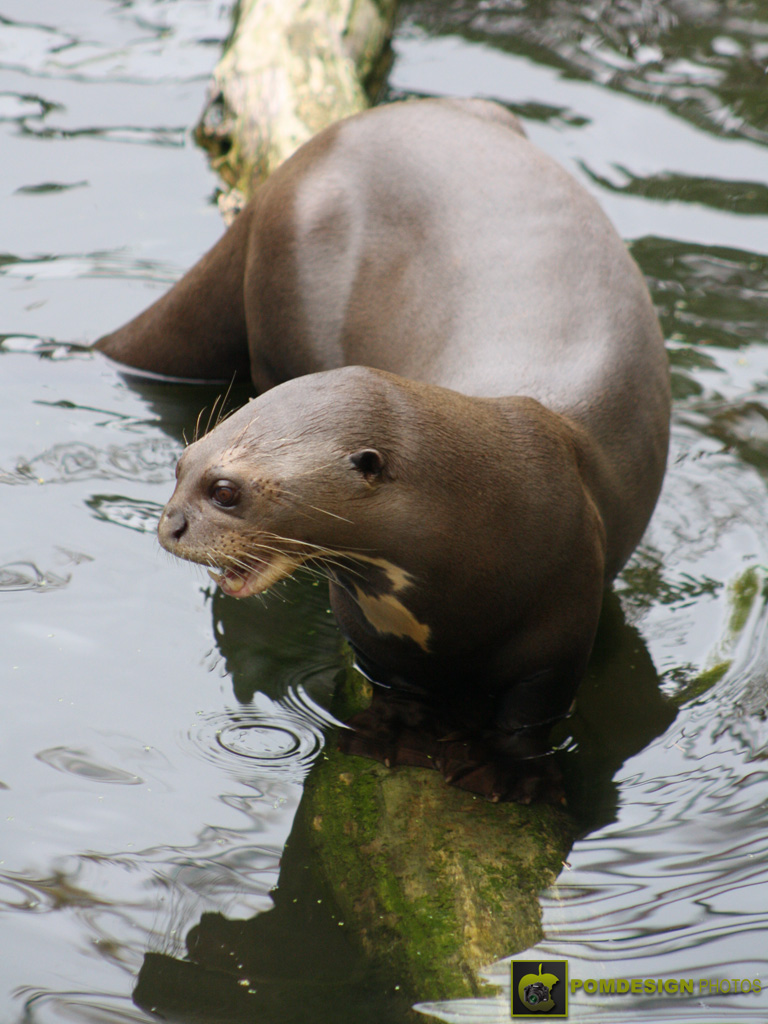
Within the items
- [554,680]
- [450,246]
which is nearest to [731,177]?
[450,246]

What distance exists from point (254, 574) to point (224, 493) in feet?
0.69

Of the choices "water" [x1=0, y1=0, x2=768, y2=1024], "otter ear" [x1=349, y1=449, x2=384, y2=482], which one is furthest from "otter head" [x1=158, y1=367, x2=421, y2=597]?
"water" [x1=0, y1=0, x2=768, y2=1024]

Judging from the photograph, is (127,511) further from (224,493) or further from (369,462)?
(369,462)

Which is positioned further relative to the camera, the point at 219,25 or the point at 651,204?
the point at 219,25

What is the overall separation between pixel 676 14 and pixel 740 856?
582cm

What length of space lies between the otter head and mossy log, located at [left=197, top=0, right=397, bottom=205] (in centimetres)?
280

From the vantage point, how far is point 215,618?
11.5ft

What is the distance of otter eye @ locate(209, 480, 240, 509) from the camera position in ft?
7.95

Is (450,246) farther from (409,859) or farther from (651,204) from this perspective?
(651,204)

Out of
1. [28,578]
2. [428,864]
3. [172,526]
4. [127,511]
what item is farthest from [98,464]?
[428,864]

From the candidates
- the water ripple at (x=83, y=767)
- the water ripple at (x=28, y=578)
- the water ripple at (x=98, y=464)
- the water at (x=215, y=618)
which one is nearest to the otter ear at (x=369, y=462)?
the water at (x=215, y=618)

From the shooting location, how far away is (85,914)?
253 cm

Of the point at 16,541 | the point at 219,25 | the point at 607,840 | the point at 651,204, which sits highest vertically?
the point at 219,25

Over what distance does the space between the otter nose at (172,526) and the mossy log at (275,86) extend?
287cm
